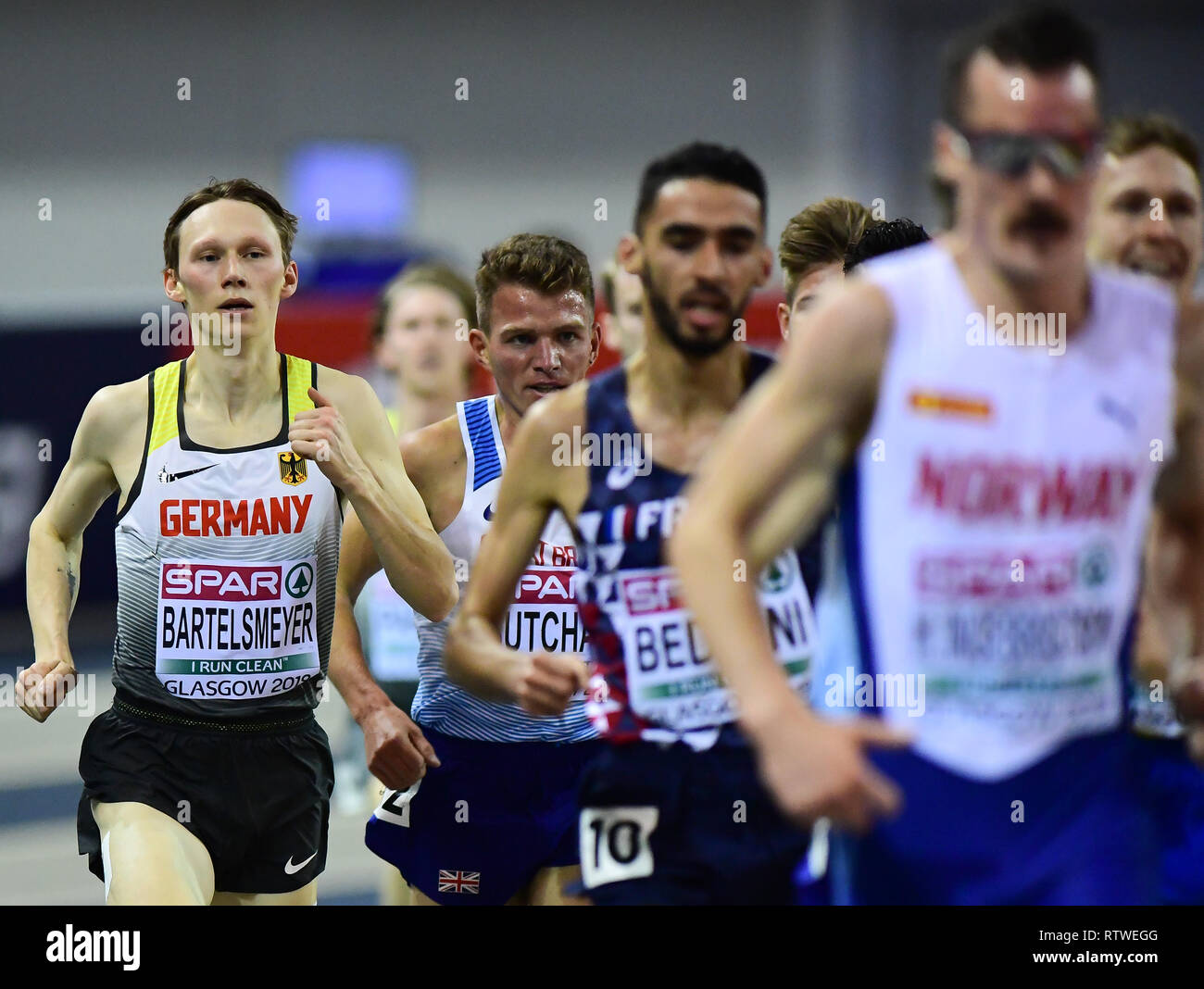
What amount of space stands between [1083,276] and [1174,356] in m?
0.23

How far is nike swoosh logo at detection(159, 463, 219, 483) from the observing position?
472 cm

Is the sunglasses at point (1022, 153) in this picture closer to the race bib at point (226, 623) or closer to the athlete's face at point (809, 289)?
the athlete's face at point (809, 289)

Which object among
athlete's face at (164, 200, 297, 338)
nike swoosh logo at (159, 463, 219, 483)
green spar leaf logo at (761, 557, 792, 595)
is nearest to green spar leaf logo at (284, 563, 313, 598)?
nike swoosh logo at (159, 463, 219, 483)

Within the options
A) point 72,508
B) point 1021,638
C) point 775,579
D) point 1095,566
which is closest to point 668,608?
point 775,579

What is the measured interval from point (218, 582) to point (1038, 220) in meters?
2.56

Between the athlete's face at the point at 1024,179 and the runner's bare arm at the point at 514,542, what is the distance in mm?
1143

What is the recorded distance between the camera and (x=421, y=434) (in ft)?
17.0

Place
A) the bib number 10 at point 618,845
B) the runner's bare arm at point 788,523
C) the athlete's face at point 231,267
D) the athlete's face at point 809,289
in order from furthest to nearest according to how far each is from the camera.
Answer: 1. the athlete's face at point 809,289
2. the athlete's face at point 231,267
3. the bib number 10 at point 618,845
4. the runner's bare arm at point 788,523

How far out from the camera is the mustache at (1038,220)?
3.00 m

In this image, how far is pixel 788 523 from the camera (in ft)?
9.89

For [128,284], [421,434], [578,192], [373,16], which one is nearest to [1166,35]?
[578,192]

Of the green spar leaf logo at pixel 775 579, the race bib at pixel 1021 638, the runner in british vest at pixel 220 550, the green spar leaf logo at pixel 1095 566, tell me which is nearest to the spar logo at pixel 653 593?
the green spar leaf logo at pixel 775 579

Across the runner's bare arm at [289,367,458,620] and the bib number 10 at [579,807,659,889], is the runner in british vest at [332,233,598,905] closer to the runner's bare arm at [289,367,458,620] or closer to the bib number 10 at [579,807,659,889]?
the runner's bare arm at [289,367,458,620]
